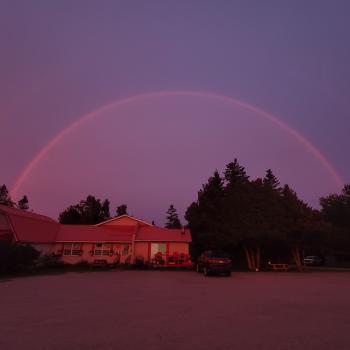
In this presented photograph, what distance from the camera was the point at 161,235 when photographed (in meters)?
43.4

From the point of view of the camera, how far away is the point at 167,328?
971 cm

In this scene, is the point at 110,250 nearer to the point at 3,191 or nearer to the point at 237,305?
the point at 237,305

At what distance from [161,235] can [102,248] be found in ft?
21.1

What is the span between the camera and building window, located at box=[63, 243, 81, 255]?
41969 millimetres

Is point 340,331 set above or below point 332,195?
below

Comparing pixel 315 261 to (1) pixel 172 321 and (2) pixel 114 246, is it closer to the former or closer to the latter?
(2) pixel 114 246

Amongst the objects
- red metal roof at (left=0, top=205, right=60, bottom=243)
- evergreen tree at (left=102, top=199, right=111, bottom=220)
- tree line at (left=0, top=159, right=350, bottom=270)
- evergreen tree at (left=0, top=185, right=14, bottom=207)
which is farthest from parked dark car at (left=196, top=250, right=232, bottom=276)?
evergreen tree at (left=0, top=185, right=14, bottom=207)

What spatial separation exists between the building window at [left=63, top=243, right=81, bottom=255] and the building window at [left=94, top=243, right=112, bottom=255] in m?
1.83

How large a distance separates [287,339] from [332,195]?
227 feet

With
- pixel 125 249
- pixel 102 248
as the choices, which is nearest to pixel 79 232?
pixel 102 248

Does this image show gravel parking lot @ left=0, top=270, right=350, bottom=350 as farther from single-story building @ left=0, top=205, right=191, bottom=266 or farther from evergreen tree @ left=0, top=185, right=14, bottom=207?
evergreen tree @ left=0, top=185, right=14, bottom=207

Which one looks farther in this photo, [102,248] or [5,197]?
[5,197]

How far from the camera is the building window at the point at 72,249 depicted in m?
42.0

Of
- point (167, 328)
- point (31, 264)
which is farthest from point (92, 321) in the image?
point (31, 264)
